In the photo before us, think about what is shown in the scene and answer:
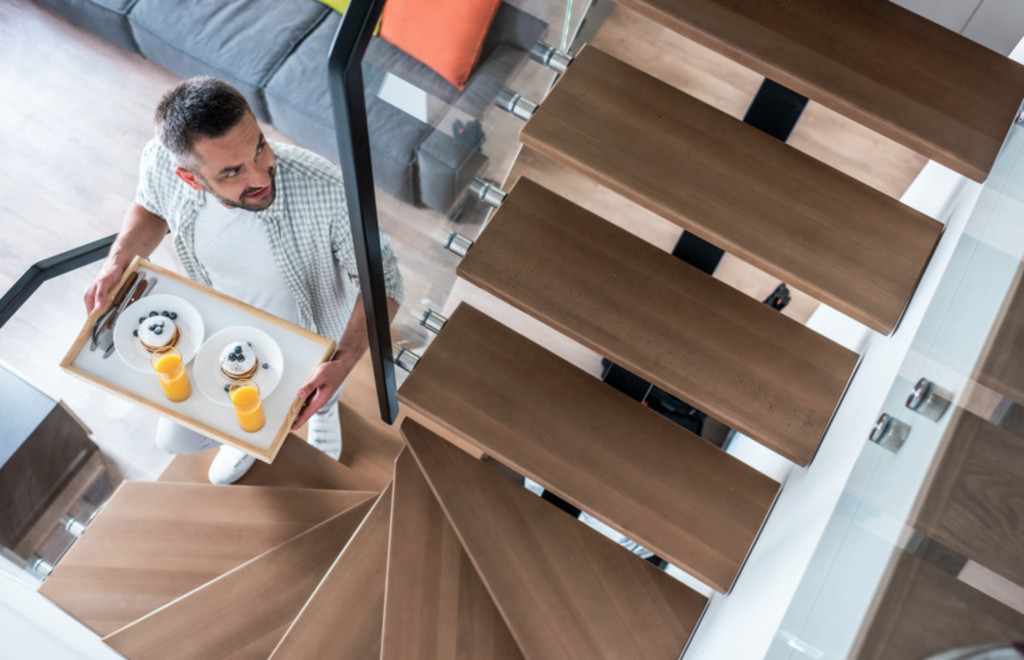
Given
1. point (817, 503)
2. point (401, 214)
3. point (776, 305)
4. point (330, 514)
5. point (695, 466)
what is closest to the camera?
→ point (817, 503)

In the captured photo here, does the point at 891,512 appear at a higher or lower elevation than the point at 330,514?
higher

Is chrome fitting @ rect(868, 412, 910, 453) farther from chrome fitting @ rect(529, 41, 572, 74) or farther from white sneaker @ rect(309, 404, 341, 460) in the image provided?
white sneaker @ rect(309, 404, 341, 460)

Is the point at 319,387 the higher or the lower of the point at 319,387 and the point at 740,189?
the lower

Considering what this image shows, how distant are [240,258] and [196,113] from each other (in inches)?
18.3

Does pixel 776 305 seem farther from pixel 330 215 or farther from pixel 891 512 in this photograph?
pixel 891 512

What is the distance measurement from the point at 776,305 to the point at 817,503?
164cm

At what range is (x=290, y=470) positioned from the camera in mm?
2613

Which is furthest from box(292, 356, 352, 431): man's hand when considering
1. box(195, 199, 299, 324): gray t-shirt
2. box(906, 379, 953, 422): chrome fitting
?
box(906, 379, 953, 422): chrome fitting

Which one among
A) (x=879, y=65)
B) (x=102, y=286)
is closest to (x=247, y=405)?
(x=102, y=286)

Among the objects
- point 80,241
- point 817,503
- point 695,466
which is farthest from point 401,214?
point 80,241

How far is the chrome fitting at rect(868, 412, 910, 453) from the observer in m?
1.01

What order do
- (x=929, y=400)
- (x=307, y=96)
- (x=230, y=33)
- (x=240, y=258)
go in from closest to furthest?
1. (x=929, y=400)
2. (x=240, y=258)
3. (x=307, y=96)
4. (x=230, y=33)

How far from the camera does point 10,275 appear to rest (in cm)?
312

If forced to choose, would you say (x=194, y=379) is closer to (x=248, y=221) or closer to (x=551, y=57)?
(x=248, y=221)
